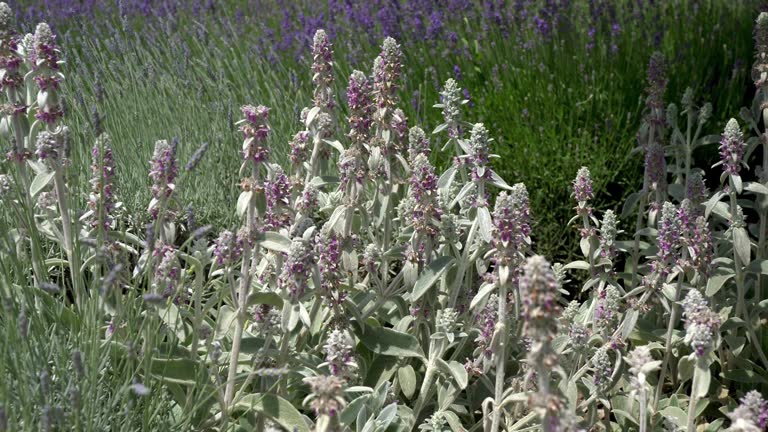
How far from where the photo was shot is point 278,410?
232 centimetres

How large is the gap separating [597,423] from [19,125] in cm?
197

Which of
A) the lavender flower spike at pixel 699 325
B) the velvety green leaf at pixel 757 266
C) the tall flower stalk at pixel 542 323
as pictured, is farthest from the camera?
the velvety green leaf at pixel 757 266

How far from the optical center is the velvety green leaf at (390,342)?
8.64 ft

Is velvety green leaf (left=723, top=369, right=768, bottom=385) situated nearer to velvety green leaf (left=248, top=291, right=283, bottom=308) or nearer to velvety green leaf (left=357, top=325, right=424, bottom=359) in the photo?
velvety green leaf (left=357, top=325, right=424, bottom=359)

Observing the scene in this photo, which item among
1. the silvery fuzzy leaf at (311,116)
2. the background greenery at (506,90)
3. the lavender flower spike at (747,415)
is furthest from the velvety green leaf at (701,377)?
the background greenery at (506,90)

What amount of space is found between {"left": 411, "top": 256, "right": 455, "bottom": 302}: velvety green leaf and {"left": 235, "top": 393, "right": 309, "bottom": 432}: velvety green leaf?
476 mm

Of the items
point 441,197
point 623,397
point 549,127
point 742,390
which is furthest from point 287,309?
point 549,127

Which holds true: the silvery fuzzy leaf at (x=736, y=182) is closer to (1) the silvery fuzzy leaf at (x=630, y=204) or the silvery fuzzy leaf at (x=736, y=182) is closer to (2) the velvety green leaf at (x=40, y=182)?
(1) the silvery fuzzy leaf at (x=630, y=204)

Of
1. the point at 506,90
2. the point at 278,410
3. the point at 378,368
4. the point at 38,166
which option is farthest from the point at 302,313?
the point at 506,90

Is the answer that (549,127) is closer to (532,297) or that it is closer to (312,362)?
(312,362)

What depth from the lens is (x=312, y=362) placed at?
8.16 feet

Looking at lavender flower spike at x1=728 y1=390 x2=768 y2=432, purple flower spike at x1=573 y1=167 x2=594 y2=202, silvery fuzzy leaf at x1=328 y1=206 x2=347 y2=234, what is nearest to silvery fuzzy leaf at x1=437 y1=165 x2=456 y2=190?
silvery fuzzy leaf at x1=328 y1=206 x2=347 y2=234

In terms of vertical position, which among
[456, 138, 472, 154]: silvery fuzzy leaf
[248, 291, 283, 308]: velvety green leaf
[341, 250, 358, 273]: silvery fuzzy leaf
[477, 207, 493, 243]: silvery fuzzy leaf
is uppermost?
[456, 138, 472, 154]: silvery fuzzy leaf

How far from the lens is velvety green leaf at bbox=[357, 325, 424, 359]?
263cm
